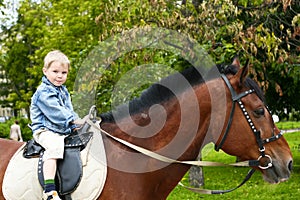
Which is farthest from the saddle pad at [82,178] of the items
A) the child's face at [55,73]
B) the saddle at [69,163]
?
the child's face at [55,73]

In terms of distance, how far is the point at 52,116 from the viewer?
389 centimetres

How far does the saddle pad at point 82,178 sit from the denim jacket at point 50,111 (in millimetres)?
257

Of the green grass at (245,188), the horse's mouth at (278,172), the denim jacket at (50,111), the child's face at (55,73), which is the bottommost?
the green grass at (245,188)

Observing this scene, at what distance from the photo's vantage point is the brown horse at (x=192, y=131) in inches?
153

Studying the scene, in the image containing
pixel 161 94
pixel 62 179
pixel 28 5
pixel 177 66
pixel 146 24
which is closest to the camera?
pixel 62 179

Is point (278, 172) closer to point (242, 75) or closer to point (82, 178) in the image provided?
point (242, 75)

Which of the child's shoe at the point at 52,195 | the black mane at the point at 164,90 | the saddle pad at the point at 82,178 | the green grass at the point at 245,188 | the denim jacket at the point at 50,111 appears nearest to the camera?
the child's shoe at the point at 52,195

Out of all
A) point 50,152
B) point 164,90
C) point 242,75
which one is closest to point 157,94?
point 164,90

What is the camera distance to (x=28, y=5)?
27750 mm

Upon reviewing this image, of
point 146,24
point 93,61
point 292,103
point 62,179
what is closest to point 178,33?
point 146,24

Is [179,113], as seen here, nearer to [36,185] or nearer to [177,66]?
[36,185]

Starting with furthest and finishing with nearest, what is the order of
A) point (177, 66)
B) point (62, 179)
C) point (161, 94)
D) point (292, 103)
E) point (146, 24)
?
1. point (292, 103)
2. point (177, 66)
3. point (146, 24)
4. point (161, 94)
5. point (62, 179)

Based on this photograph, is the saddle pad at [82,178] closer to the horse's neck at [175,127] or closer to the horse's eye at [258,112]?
the horse's neck at [175,127]

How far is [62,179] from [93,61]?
19.8 ft
